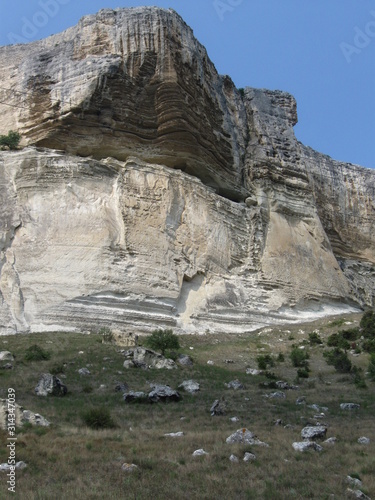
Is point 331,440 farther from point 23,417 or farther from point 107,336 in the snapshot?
point 107,336

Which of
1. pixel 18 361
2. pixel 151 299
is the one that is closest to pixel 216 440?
pixel 18 361

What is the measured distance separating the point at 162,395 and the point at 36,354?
669 cm

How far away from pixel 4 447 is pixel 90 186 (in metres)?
21.8

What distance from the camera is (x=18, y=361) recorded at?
20719 mm

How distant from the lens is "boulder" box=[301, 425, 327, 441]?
1270 centimetres

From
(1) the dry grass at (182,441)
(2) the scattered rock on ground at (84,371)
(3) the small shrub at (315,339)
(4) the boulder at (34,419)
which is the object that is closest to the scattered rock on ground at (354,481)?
(1) the dry grass at (182,441)

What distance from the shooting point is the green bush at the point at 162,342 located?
24.9 meters

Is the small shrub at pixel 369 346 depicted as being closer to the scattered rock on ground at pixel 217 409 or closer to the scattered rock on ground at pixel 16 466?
the scattered rock on ground at pixel 217 409

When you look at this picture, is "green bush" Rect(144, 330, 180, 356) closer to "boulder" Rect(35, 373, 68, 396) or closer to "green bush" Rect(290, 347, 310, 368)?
"green bush" Rect(290, 347, 310, 368)

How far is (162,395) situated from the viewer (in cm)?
1612

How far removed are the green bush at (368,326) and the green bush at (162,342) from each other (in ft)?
29.9

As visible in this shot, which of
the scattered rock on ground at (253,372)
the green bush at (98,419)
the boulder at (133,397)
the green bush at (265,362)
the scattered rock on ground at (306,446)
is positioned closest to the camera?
the scattered rock on ground at (306,446)

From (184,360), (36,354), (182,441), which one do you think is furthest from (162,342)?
(182,441)

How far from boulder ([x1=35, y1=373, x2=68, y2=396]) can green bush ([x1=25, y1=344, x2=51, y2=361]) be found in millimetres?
4563
